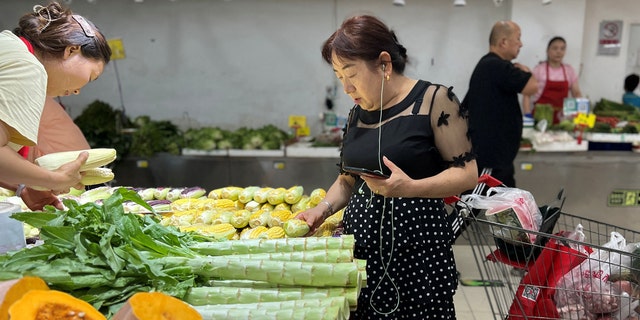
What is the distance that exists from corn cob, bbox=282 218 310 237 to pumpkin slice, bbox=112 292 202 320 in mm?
980

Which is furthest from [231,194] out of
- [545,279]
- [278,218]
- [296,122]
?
[296,122]

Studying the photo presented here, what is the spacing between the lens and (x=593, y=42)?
686 cm

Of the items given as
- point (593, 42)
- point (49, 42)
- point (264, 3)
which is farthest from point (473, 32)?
point (49, 42)

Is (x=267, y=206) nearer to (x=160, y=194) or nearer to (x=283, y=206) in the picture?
(x=283, y=206)

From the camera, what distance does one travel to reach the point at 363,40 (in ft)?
6.59

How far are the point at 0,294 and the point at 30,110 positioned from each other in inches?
27.7

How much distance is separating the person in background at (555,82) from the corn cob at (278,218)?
4.84 meters

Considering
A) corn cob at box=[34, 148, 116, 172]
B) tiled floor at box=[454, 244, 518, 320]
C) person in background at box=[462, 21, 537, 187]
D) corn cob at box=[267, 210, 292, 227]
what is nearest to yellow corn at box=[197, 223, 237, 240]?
corn cob at box=[267, 210, 292, 227]

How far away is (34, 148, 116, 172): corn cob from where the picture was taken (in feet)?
6.70

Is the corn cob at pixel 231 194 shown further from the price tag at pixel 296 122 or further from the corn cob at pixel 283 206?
the price tag at pixel 296 122

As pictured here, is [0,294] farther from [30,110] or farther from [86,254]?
[30,110]

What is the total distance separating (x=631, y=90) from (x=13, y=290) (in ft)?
24.7

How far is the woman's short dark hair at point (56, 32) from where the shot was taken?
1.93 metres

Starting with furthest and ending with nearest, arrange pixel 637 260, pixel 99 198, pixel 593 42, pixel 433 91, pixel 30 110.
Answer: pixel 593 42 → pixel 99 198 → pixel 433 91 → pixel 637 260 → pixel 30 110
